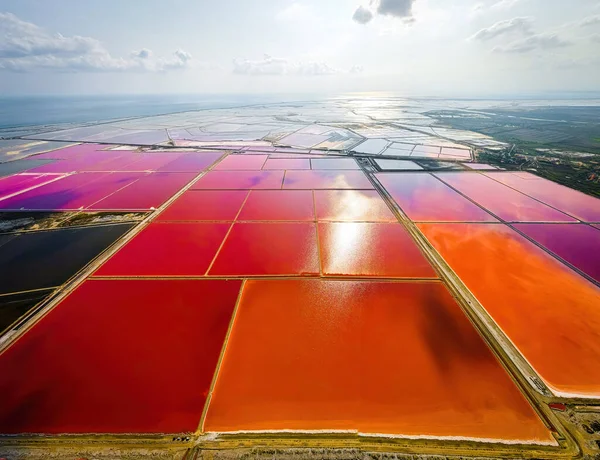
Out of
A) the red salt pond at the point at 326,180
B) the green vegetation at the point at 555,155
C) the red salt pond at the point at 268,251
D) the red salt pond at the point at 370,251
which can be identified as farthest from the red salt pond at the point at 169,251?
the green vegetation at the point at 555,155

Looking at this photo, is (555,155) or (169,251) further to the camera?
(555,155)

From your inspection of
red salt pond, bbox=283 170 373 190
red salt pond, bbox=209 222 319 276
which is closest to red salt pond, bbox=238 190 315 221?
red salt pond, bbox=209 222 319 276

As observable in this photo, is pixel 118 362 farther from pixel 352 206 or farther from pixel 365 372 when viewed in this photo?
pixel 352 206

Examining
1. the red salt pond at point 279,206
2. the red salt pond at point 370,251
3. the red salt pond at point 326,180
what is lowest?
the red salt pond at point 370,251

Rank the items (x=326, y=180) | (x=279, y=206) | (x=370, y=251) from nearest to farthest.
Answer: (x=370, y=251)
(x=279, y=206)
(x=326, y=180)

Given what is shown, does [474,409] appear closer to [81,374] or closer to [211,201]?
[81,374]

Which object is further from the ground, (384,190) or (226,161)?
(226,161)

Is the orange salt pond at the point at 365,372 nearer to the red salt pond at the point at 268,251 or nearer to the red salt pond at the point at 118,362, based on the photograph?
the red salt pond at the point at 118,362

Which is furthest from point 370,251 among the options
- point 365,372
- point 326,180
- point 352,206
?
point 326,180

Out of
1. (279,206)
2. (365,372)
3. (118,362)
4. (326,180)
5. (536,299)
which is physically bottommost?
(365,372)

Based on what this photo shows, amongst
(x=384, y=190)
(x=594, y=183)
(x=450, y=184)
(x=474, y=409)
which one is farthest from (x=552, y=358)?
(x=594, y=183)

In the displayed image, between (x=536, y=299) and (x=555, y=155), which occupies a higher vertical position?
(x=555, y=155)
